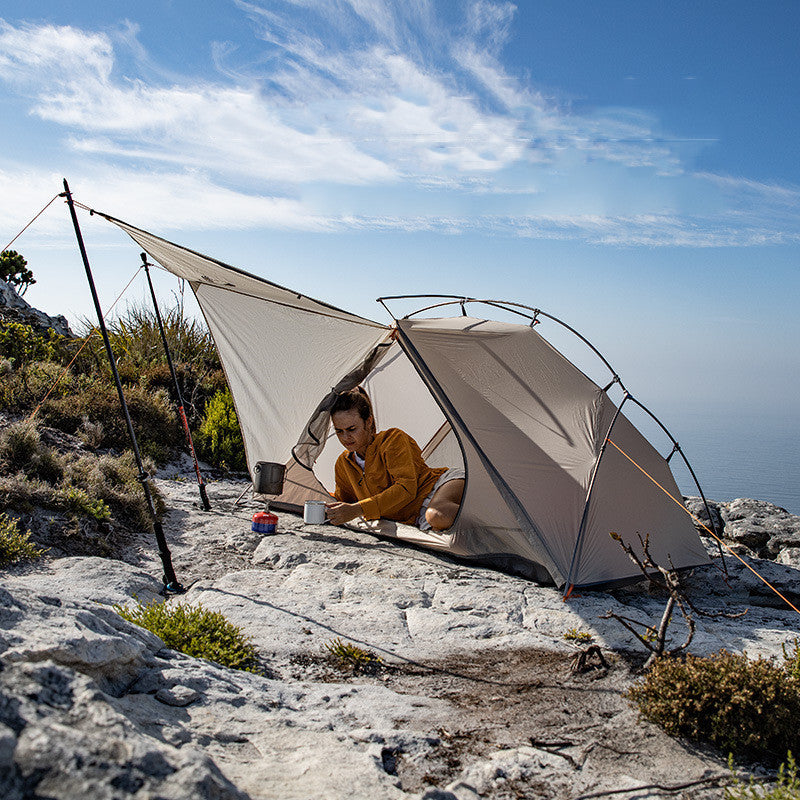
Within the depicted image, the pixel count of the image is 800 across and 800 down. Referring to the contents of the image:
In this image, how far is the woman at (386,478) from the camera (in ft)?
20.3

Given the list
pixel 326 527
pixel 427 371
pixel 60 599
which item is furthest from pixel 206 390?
pixel 60 599

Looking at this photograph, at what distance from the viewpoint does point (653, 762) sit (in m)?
2.91

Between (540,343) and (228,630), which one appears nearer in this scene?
(228,630)

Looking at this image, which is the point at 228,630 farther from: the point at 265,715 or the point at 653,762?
the point at 653,762

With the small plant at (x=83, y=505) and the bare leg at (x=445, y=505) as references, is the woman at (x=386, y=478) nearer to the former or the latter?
the bare leg at (x=445, y=505)

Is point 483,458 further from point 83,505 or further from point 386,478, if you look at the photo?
point 83,505

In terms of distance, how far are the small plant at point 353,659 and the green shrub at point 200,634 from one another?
0.43 m

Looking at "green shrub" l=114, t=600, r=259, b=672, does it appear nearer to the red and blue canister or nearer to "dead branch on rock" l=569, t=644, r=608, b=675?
"dead branch on rock" l=569, t=644, r=608, b=675

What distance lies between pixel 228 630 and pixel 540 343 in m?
3.59

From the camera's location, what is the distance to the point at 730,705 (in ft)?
9.85

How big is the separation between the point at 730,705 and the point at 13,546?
4372 mm

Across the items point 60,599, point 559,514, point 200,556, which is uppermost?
point 559,514

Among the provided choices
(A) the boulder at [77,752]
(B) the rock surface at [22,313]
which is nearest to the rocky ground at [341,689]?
(A) the boulder at [77,752]

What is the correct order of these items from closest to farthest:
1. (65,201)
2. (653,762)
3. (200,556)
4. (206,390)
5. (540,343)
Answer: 1. (653,762)
2. (65,201)
3. (200,556)
4. (540,343)
5. (206,390)
